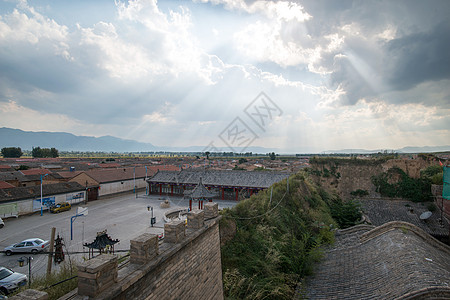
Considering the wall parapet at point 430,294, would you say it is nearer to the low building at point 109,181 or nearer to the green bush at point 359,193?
→ the green bush at point 359,193

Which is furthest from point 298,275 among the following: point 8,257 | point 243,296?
point 8,257

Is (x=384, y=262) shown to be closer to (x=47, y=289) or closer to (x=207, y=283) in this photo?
(x=207, y=283)

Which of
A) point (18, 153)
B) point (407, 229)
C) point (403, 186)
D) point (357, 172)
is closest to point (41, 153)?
point (18, 153)

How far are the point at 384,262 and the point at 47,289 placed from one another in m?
12.3

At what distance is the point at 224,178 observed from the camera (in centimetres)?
3053

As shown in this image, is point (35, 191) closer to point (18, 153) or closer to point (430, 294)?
point (430, 294)

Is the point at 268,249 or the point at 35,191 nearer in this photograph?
the point at 268,249

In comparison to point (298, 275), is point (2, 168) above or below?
above

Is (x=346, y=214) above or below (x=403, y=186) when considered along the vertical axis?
below

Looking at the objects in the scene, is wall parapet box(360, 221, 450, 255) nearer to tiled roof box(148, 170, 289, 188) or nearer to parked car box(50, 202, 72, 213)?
tiled roof box(148, 170, 289, 188)

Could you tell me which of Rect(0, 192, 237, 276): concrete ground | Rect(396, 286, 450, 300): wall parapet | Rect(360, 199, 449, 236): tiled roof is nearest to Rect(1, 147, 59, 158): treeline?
Rect(0, 192, 237, 276): concrete ground

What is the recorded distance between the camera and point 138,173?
3934 centimetres

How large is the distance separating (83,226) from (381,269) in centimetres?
2139

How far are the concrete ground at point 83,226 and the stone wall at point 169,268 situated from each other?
849cm
